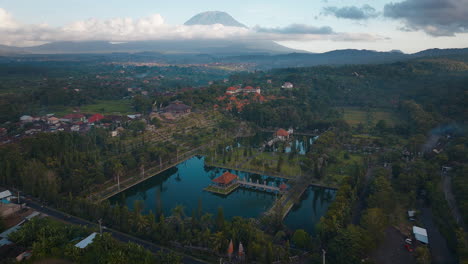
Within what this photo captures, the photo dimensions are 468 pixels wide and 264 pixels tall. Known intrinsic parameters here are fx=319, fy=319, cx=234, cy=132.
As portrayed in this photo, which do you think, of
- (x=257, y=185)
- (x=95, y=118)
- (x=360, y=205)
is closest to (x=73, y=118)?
(x=95, y=118)

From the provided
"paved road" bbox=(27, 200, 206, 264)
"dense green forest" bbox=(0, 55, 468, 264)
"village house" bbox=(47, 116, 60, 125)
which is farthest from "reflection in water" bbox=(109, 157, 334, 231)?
"village house" bbox=(47, 116, 60, 125)

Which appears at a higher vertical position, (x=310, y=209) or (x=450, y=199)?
(x=450, y=199)

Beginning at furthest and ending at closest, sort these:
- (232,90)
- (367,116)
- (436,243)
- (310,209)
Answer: (232,90), (367,116), (310,209), (436,243)

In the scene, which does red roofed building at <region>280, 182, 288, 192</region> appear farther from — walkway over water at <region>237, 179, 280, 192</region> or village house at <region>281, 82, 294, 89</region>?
village house at <region>281, 82, 294, 89</region>

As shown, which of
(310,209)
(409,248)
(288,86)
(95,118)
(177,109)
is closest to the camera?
(409,248)

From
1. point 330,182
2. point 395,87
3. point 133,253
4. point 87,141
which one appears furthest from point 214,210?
point 395,87

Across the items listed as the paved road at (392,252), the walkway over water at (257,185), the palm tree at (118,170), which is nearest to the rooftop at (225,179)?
the walkway over water at (257,185)

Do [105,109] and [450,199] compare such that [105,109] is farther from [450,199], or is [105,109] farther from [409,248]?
[450,199]

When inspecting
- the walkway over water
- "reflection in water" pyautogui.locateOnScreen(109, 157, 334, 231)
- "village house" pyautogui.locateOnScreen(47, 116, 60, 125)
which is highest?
"village house" pyautogui.locateOnScreen(47, 116, 60, 125)
